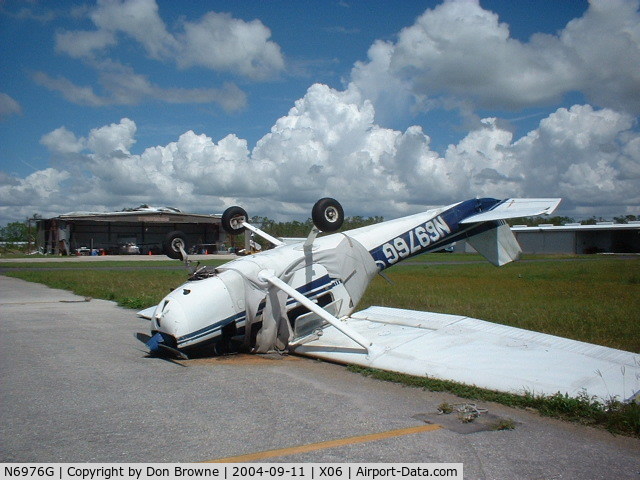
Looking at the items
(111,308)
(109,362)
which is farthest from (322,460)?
(111,308)

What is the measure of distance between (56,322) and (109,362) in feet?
18.3

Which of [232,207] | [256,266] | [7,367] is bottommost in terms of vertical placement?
[7,367]

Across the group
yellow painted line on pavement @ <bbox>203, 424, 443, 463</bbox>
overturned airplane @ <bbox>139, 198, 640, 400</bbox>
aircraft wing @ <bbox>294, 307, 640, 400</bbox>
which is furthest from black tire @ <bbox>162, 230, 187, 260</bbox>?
yellow painted line on pavement @ <bbox>203, 424, 443, 463</bbox>

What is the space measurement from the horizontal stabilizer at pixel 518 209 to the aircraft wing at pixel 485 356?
3.39 m

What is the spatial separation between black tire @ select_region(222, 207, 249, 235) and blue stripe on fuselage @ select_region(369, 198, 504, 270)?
10.6ft

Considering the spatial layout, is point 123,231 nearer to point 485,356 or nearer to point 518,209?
point 518,209

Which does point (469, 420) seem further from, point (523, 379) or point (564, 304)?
point (564, 304)

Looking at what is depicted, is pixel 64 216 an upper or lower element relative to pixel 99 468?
upper

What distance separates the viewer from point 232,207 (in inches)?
513

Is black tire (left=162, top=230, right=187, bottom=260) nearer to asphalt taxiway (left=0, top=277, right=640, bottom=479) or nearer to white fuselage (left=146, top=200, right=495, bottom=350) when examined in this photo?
white fuselage (left=146, top=200, right=495, bottom=350)

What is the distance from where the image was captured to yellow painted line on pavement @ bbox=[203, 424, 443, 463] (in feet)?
16.1

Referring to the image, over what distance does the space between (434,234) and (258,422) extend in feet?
28.6

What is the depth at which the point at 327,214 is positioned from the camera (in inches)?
420

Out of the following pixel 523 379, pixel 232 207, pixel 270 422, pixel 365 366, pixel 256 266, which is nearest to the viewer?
pixel 270 422
